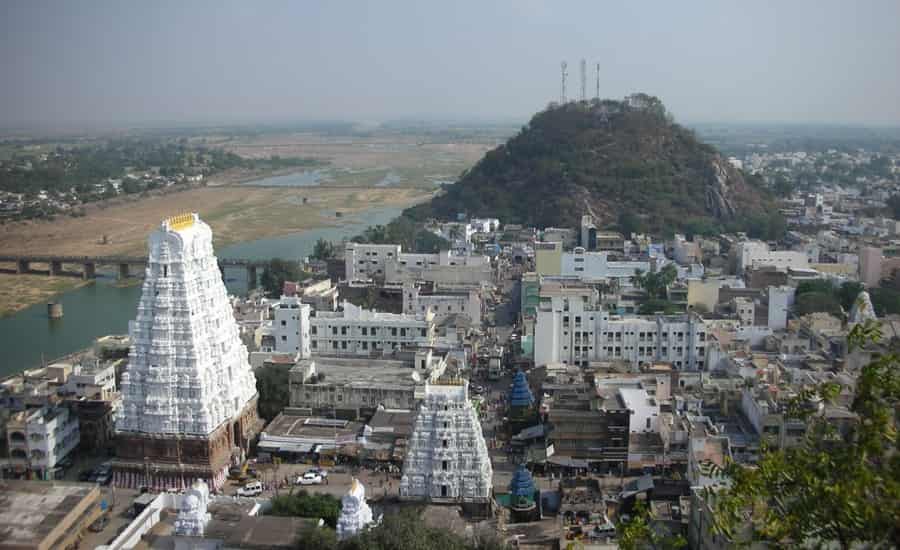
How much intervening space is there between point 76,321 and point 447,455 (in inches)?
959

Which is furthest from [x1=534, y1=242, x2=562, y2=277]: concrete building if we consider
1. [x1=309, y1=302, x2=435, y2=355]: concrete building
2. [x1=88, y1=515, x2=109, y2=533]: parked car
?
[x1=88, y1=515, x2=109, y2=533]: parked car

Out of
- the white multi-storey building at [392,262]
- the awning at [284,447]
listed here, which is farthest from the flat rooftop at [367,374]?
the white multi-storey building at [392,262]

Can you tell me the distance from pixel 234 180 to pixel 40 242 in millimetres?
44472

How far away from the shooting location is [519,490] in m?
16.6

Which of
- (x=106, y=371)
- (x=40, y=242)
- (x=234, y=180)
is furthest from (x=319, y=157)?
(x=106, y=371)

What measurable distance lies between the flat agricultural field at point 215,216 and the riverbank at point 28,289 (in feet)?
4.80

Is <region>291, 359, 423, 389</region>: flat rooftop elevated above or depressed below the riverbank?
above

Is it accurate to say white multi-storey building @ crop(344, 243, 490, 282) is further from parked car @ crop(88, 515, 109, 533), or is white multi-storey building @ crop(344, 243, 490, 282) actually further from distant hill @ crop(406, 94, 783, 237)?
parked car @ crop(88, 515, 109, 533)

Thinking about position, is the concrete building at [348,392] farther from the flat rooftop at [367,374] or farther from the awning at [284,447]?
the awning at [284,447]

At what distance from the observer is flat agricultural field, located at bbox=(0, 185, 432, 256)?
46.6m

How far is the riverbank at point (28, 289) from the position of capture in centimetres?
3742

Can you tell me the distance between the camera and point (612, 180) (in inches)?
2199

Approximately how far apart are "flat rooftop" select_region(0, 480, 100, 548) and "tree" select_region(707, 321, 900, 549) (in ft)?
40.7

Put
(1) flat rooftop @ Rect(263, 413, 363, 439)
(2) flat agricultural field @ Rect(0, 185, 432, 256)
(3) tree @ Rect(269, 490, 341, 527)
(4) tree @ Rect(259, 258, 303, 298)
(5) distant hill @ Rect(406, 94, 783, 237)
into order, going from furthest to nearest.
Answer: (5) distant hill @ Rect(406, 94, 783, 237), (2) flat agricultural field @ Rect(0, 185, 432, 256), (4) tree @ Rect(259, 258, 303, 298), (1) flat rooftop @ Rect(263, 413, 363, 439), (3) tree @ Rect(269, 490, 341, 527)
